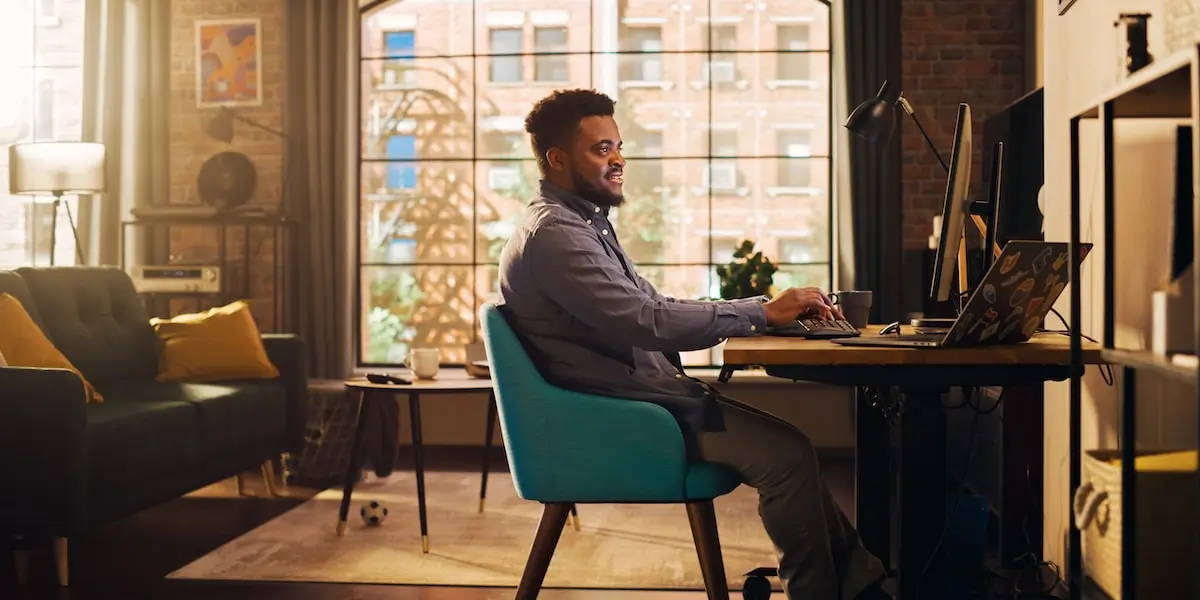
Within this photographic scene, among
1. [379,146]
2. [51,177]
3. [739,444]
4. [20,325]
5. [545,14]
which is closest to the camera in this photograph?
[739,444]

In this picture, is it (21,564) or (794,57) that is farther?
(794,57)

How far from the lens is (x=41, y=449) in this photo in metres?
3.13

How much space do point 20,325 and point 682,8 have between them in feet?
30.2

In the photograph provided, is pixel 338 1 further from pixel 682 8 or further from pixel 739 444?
pixel 682 8

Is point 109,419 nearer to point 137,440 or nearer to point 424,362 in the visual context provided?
point 137,440

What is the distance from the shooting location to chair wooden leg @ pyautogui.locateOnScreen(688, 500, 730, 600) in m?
2.26

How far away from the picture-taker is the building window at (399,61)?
418 inches

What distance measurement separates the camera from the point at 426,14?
13.4 metres

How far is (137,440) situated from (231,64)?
3131 mm

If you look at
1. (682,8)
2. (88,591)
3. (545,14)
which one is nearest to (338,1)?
(88,591)

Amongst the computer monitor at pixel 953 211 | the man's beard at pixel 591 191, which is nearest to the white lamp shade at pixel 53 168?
the man's beard at pixel 591 191

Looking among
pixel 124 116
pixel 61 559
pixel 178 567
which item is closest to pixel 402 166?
pixel 124 116

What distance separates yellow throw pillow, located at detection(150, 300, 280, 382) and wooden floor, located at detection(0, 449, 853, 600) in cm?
51

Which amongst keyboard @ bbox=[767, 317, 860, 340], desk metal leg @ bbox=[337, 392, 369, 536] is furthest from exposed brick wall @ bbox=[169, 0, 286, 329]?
keyboard @ bbox=[767, 317, 860, 340]
